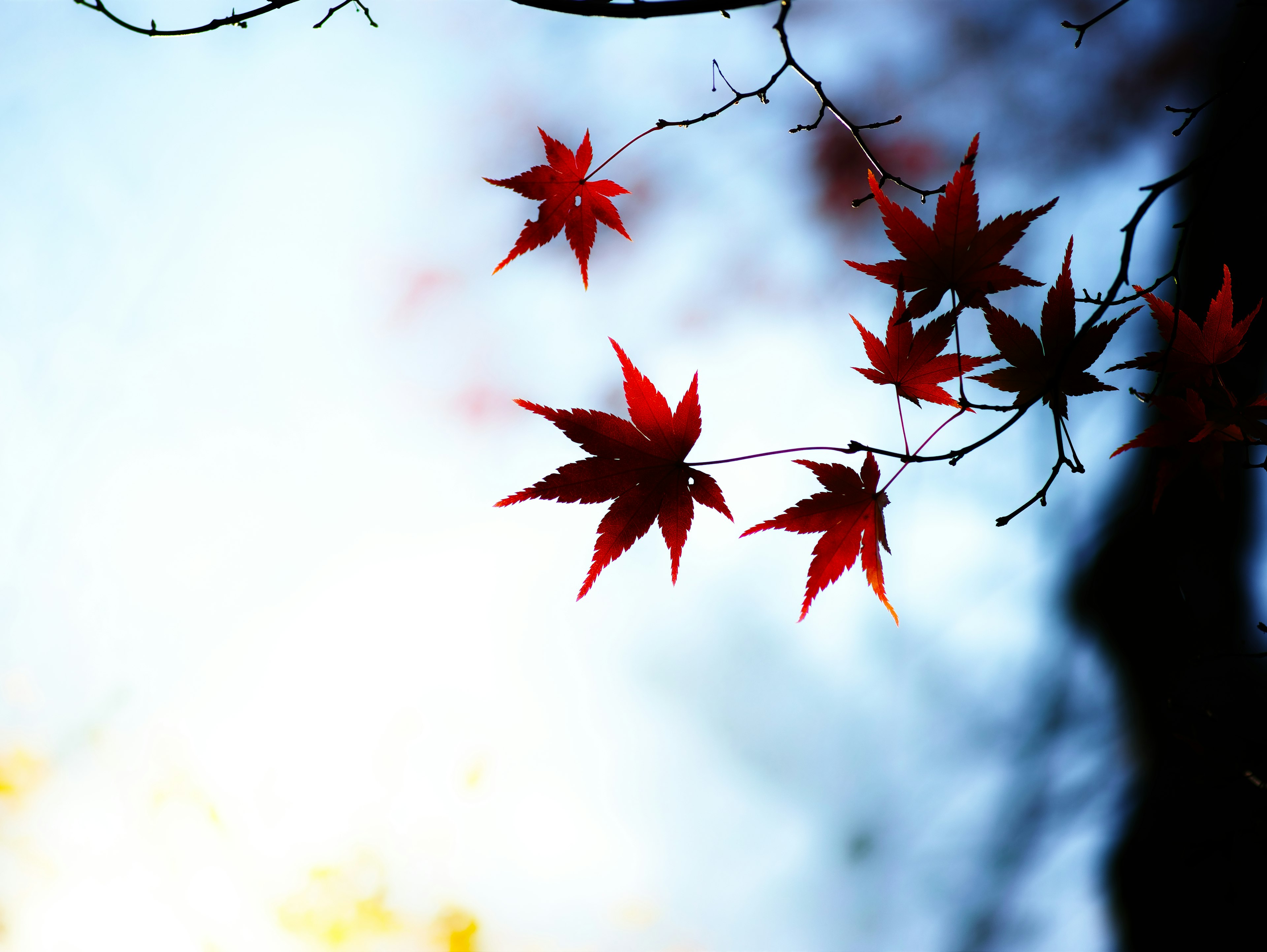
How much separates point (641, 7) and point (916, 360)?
2.26 ft

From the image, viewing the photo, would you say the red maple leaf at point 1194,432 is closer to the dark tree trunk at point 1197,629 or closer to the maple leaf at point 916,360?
the maple leaf at point 916,360

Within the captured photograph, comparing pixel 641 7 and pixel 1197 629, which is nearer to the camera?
pixel 641 7

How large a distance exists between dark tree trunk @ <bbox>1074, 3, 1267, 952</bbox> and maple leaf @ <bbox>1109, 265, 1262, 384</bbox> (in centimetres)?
130

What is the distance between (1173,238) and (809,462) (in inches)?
106

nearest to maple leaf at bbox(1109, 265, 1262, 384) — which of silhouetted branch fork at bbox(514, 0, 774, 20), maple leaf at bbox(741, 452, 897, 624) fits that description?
maple leaf at bbox(741, 452, 897, 624)

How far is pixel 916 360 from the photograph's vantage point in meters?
1.02

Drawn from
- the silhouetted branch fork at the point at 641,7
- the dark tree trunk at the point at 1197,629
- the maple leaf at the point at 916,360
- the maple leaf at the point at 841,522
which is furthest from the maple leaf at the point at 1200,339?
the dark tree trunk at the point at 1197,629

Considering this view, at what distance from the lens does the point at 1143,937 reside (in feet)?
9.32

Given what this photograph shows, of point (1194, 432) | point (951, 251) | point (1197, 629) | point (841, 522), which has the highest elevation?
point (1197, 629)

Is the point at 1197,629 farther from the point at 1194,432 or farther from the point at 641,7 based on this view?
the point at 641,7

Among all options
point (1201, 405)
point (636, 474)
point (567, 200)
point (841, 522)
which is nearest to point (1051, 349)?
point (1201, 405)

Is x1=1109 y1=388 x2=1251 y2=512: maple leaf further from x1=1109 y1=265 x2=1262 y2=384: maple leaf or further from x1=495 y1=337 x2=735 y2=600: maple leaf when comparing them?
x1=495 y1=337 x2=735 y2=600: maple leaf

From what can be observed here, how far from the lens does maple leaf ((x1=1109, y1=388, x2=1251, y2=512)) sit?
1.01 metres

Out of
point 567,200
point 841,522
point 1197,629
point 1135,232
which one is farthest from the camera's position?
point 1197,629
